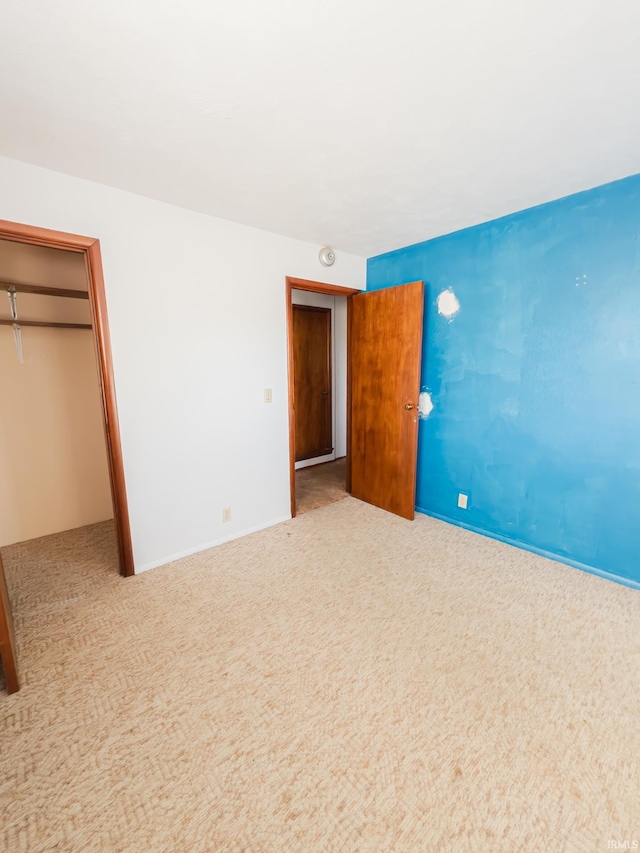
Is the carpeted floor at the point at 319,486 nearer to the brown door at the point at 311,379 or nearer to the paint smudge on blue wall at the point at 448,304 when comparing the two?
the brown door at the point at 311,379

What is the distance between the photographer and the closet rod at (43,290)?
8.18 ft

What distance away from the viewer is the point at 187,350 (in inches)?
96.1

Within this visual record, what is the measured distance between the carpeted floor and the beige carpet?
3.72 ft

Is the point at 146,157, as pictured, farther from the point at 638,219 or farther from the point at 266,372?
the point at 638,219

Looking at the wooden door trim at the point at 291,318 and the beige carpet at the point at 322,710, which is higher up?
the wooden door trim at the point at 291,318

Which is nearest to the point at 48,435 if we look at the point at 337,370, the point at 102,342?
the point at 102,342

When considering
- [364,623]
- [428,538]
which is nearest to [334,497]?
[428,538]

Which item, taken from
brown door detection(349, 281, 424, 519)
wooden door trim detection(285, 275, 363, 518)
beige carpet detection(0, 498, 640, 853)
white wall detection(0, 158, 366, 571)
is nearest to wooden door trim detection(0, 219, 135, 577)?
white wall detection(0, 158, 366, 571)

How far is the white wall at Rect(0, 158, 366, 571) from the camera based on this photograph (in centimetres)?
208

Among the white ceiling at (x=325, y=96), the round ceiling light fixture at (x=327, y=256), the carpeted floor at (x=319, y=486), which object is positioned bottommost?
the carpeted floor at (x=319, y=486)

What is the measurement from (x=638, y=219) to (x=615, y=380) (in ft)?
2.91

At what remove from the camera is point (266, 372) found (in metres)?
2.88

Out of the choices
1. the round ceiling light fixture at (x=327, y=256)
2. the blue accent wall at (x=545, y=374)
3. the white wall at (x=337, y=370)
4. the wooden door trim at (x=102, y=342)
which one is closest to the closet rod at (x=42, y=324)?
the wooden door trim at (x=102, y=342)

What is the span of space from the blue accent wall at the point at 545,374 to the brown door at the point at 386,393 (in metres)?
0.23
